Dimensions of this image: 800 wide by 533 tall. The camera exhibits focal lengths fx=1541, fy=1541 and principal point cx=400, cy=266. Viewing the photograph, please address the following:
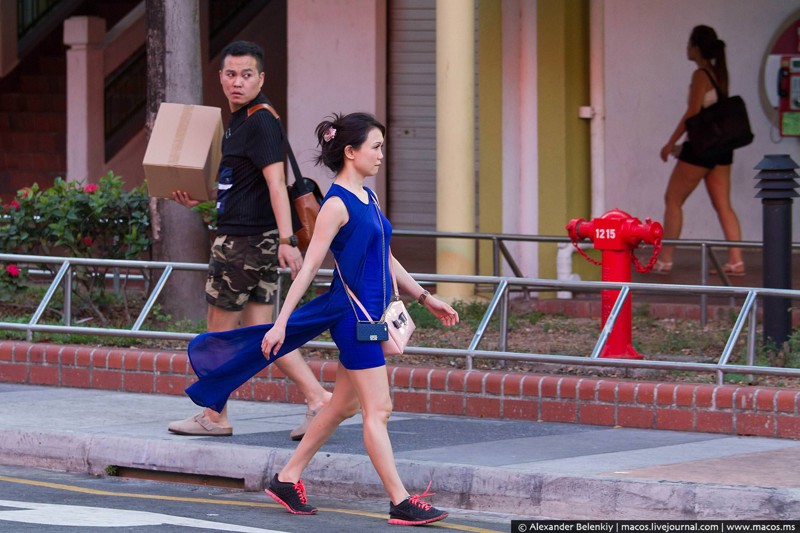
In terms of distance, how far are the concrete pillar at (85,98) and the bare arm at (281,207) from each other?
30.5 feet

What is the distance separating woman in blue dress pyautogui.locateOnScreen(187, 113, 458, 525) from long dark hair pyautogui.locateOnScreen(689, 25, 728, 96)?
7214 millimetres

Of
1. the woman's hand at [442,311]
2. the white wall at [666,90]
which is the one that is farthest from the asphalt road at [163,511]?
the white wall at [666,90]

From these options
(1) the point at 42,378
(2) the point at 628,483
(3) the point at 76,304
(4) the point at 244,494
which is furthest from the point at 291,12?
(2) the point at 628,483

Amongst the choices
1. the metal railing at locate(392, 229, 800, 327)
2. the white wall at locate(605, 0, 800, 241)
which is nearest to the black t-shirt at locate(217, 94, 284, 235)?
the metal railing at locate(392, 229, 800, 327)

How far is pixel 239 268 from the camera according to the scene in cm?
827

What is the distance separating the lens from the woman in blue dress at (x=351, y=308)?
6859 mm

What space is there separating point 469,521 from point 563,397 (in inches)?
85.3

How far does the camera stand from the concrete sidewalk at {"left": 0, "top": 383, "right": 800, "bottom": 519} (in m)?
7.02

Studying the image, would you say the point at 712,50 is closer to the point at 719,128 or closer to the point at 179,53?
the point at 719,128

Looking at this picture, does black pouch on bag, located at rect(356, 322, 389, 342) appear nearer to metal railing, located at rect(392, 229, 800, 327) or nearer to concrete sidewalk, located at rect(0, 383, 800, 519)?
concrete sidewalk, located at rect(0, 383, 800, 519)

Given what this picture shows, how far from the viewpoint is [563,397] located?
9148 millimetres

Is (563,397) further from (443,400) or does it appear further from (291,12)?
(291,12)

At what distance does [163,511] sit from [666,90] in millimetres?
10112

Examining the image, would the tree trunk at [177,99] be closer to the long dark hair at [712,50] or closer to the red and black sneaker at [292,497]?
the red and black sneaker at [292,497]
